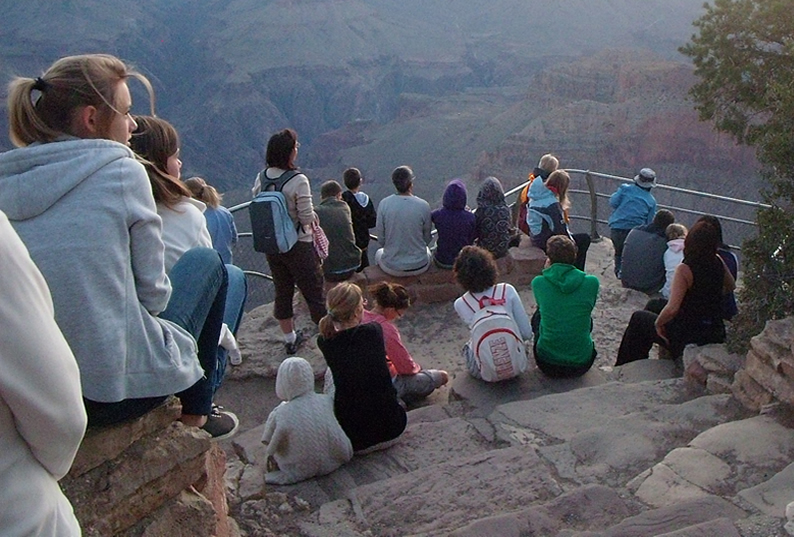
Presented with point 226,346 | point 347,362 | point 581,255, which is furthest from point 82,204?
point 581,255

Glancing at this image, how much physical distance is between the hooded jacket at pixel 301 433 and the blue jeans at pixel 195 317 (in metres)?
0.75

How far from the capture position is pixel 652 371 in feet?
14.7

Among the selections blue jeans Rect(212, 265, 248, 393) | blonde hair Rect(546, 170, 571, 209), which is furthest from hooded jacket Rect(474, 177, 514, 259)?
blue jeans Rect(212, 265, 248, 393)

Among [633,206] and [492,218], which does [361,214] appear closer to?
[492,218]

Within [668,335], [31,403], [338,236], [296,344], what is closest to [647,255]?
[668,335]

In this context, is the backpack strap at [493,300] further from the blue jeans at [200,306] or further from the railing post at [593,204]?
the railing post at [593,204]

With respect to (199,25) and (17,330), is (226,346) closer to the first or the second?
(17,330)

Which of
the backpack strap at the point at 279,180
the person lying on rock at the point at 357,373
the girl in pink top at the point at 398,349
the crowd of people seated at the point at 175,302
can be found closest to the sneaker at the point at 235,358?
the crowd of people seated at the point at 175,302

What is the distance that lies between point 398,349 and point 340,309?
0.89 meters

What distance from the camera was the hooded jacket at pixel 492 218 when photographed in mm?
6168

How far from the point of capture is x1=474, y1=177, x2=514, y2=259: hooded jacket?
617 centimetres

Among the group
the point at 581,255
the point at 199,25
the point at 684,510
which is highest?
the point at 684,510

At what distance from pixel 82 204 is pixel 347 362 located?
1728 mm

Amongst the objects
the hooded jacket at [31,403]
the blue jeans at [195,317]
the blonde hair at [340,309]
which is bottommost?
the blonde hair at [340,309]
